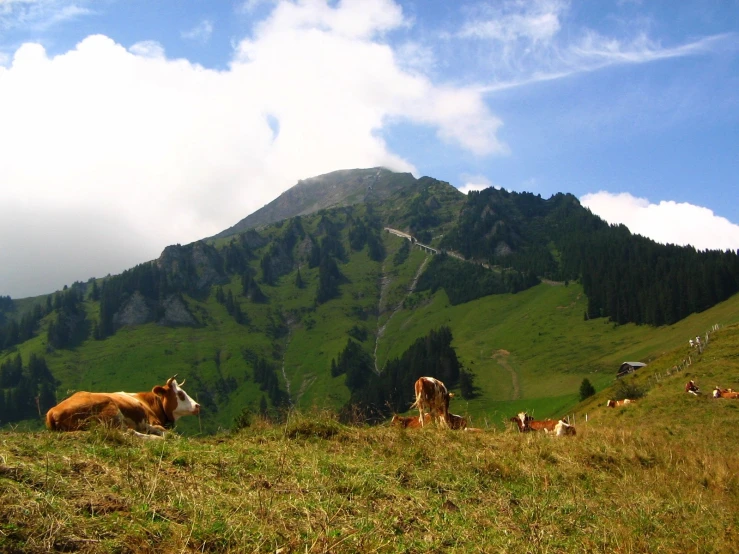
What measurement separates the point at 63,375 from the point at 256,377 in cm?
5985

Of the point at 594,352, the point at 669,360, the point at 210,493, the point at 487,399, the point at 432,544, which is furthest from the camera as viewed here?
the point at 594,352

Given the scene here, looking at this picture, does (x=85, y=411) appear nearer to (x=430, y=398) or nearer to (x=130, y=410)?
(x=130, y=410)

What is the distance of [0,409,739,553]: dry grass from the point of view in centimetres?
516

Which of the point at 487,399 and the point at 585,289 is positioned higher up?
the point at 585,289

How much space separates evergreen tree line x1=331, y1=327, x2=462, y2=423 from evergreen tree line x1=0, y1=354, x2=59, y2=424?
3078 inches

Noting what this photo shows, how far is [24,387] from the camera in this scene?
484 feet

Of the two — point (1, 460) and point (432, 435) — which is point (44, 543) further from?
point (432, 435)

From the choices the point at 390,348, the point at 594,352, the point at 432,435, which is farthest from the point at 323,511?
the point at 390,348

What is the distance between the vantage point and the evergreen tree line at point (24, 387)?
13912cm

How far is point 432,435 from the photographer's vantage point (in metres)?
12.1

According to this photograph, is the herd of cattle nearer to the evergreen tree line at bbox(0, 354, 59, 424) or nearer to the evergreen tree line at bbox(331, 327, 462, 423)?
the evergreen tree line at bbox(331, 327, 462, 423)

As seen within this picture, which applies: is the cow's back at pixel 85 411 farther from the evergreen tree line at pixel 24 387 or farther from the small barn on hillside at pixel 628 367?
the evergreen tree line at pixel 24 387

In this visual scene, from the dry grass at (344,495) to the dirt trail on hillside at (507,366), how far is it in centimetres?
9804

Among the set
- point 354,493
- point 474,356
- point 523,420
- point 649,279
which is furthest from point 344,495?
point 649,279
